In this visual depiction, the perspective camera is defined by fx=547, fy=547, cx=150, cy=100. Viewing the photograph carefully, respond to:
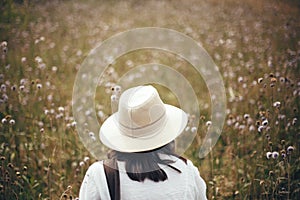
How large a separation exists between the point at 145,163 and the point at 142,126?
13 centimetres

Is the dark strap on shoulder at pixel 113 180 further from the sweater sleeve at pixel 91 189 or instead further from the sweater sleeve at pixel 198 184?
the sweater sleeve at pixel 198 184

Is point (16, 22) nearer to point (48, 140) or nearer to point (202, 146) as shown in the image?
point (48, 140)

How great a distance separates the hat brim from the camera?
191 centimetres

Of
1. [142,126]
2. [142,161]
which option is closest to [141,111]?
[142,126]

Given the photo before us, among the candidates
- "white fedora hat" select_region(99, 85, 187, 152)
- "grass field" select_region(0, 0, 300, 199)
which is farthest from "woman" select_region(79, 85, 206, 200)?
"grass field" select_region(0, 0, 300, 199)

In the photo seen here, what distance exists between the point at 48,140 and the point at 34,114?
1.14ft

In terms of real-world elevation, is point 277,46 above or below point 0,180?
above

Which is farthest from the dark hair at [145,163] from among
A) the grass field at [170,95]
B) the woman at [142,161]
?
the grass field at [170,95]

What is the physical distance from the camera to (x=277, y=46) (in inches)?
172

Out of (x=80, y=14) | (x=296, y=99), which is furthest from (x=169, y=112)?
(x=80, y=14)

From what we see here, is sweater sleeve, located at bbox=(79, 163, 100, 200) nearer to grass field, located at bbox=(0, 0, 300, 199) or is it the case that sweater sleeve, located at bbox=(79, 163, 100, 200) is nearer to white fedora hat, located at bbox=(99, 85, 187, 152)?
white fedora hat, located at bbox=(99, 85, 187, 152)

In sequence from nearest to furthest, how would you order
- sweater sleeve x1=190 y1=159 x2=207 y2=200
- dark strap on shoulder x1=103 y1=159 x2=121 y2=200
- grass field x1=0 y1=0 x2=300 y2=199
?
dark strap on shoulder x1=103 y1=159 x2=121 y2=200, sweater sleeve x1=190 y1=159 x2=207 y2=200, grass field x1=0 y1=0 x2=300 y2=199

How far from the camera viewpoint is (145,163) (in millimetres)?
1890

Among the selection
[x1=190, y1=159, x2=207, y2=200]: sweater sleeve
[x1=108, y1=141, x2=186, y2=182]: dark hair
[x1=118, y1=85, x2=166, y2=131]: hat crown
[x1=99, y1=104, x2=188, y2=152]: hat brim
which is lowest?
[x1=190, y1=159, x2=207, y2=200]: sweater sleeve
